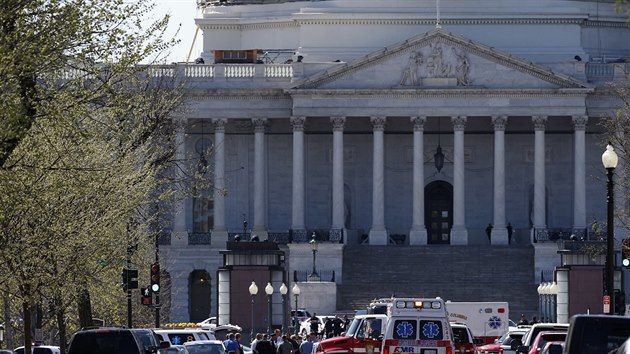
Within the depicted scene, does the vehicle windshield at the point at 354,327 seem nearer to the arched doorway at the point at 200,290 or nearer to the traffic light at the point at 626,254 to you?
the traffic light at the point at 626,254

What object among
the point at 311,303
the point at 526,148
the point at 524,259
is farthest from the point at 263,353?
the point at 526,148

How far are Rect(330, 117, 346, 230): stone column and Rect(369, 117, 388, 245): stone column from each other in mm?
1763

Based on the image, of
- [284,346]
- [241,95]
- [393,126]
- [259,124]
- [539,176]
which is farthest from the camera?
[393,126]

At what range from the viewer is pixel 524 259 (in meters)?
115

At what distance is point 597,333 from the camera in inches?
1540

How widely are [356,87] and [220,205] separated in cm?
1042

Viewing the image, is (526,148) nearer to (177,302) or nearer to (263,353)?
(177,302)

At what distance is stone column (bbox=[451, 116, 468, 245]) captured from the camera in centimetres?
11919

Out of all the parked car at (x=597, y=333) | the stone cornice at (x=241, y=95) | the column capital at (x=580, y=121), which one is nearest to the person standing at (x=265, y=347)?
the parked car at (x=597, y=333)

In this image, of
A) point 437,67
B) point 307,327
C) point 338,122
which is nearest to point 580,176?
point 437,67

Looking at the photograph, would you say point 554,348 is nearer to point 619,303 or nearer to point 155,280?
point 619,303

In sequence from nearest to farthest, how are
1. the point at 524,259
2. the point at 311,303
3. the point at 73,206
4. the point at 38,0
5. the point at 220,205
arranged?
the point at 38,0, the point at 73,206, the point at 311,303, the point at 524,259, the point at 220,205

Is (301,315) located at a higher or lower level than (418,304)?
lower

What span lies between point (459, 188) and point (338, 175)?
22.0 ft
